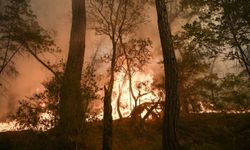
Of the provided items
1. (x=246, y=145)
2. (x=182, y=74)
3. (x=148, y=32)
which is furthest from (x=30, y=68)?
(x=246, y=145)

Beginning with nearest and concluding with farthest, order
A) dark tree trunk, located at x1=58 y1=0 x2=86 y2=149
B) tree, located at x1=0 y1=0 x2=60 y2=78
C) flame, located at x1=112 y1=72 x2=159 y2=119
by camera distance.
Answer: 1. dark tree trunk, located at x1=58 y1=0 x2=86 y2=149
2. tree, located at x1=0 y1=0 x2=60 y2=78
3. flame, located at x1=112 y1=72 x2=159 y2=119

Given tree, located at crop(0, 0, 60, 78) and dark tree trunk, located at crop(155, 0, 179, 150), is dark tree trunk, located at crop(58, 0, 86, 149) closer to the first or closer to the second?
dark tree trunk, located at crop(155, 0, 179, 150)

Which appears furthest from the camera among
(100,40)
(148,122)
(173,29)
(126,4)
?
(100,40)

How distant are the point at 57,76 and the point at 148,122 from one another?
543cm

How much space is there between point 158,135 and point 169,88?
4.60m

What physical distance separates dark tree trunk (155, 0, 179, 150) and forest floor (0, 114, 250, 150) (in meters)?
2.08

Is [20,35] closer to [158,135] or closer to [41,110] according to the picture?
[41,110]

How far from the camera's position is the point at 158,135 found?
504 inches

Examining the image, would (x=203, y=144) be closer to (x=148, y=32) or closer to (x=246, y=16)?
(x=246, y=16)

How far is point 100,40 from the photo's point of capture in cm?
3722

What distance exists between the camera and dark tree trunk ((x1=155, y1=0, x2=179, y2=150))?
8.35 m

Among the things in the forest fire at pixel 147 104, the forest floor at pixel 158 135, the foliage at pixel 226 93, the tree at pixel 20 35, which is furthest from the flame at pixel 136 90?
the tree at pixel 20 35

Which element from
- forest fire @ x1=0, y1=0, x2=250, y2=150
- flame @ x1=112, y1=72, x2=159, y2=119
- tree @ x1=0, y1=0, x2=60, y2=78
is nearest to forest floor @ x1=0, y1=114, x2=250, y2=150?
forest fire @ x1=0, y1=0, x2=250, y2=150

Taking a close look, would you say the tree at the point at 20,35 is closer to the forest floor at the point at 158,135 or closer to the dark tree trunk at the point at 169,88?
the forest floor at the point at 158,135
